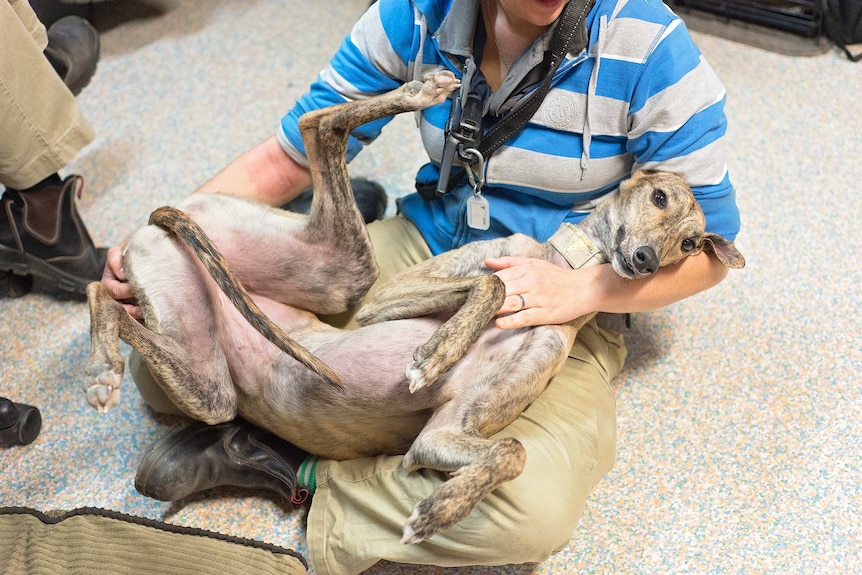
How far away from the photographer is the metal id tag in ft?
5.86

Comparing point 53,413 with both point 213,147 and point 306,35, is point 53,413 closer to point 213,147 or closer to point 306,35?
point 213,147

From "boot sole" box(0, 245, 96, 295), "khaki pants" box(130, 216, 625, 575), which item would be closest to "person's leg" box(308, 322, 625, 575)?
"khaki pants" box(130, 216, 625, 575)

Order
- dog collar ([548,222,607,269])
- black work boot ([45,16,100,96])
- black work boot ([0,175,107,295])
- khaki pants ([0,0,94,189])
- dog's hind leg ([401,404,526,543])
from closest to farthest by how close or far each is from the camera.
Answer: dog's hind leg ([401,404,526,543]) → dog collar ([548,222,607,269]) → khaki pants ([0,0,94,189]) → black work boot ([0,175,107,295]) → black work boot ([45,16,100,96])

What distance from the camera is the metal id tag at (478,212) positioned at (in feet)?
5.86

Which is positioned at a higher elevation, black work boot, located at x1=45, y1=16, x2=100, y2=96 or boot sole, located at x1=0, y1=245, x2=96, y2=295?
black work boot, located at x1=45, y1=16, x2=100, y2=96

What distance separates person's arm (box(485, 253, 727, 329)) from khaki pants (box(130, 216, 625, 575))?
215 mm

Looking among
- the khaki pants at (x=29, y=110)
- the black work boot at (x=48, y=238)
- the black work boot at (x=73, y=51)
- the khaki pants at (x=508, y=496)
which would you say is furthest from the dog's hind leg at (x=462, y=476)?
the black work boot at (x=73, y=51)

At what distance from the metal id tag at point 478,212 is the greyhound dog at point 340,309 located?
5 cm

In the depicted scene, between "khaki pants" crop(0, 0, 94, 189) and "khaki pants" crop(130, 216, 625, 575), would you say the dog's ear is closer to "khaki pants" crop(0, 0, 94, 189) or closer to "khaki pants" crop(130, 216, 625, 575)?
"khaki pants" crop(130, 216, 625, 575)

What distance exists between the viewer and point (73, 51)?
2.76 meters

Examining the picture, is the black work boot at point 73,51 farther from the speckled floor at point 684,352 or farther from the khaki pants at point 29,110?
the khaki pants at point 29,110

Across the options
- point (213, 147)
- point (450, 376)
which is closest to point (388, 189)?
point (213, 147)

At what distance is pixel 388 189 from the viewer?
111 inches

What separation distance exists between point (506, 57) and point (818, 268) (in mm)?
1437
